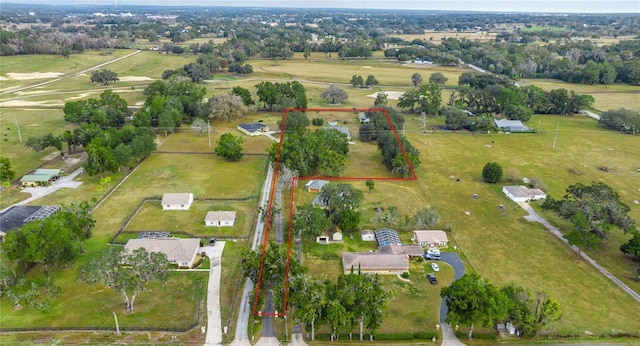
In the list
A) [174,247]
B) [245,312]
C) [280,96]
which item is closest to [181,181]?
[174,247]

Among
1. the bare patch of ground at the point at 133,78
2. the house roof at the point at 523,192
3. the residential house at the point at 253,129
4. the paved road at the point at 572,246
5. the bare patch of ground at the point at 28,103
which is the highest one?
the bare patch of ground at the point at 133,78

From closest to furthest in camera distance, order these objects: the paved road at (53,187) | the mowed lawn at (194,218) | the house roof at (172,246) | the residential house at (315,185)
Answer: the house roof at (172,246), the mowed lawn at (194,218), the paved road at (53,187), the residential house at (315,185)

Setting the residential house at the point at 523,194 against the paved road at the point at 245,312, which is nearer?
the paved road at the point at 245,312

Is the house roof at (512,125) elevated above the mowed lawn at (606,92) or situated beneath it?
situated beneath

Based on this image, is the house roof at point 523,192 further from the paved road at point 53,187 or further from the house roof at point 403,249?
the paved road at point 53,187

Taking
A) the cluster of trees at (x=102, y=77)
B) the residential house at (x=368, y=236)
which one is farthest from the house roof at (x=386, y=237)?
the cluster of trees at (x=102, y=77)

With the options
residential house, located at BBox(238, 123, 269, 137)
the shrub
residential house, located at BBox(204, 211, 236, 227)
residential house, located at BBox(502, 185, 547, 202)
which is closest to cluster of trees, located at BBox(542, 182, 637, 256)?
residential house, located at BBox(502, 185, 547, 202)
